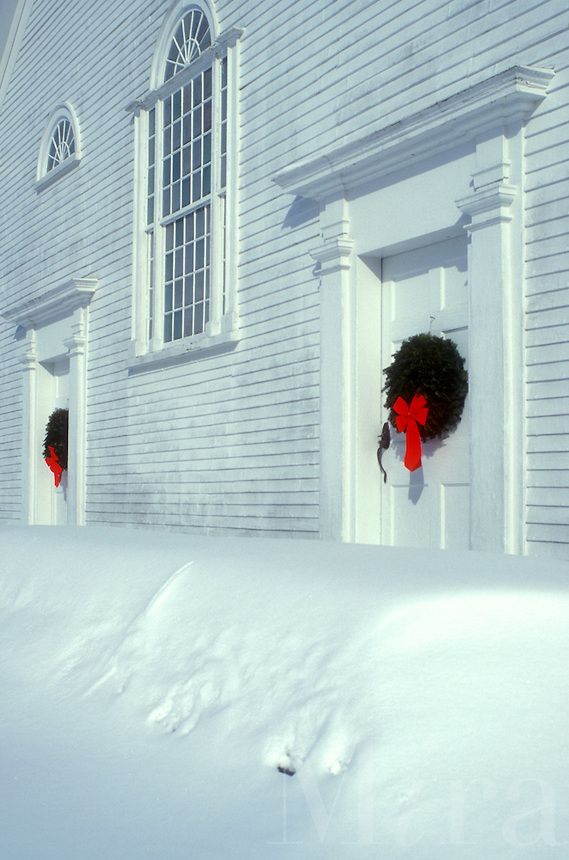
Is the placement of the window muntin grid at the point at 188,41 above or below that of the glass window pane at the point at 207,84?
above

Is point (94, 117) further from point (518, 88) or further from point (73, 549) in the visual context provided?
→ point (73, 549)

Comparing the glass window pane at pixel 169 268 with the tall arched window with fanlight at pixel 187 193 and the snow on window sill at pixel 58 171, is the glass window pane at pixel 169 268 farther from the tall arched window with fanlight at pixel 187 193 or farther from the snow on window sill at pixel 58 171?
the snow on window sill at pixel 58 171

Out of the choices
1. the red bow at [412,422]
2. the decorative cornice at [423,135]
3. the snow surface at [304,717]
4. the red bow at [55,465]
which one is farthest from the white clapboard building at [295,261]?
the snow surface at [304,717]

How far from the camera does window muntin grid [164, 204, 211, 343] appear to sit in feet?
32.9

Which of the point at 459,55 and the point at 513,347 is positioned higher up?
the point at 459,55

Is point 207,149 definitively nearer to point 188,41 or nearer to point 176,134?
point 176,134

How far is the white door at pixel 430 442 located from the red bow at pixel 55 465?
6.30 metres

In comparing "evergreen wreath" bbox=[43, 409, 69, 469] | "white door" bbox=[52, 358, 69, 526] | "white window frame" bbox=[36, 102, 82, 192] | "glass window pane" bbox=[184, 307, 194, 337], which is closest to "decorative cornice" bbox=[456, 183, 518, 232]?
"glass window pane" bbox=[184, 307, 194, 337]

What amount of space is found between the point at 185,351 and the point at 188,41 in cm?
307

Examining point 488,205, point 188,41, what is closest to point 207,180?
point 188,41

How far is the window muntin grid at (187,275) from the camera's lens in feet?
32.9

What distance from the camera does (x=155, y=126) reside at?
1101 centimetres

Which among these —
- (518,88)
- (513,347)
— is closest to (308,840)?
(513,347)

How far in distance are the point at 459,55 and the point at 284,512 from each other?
11.9 ft
